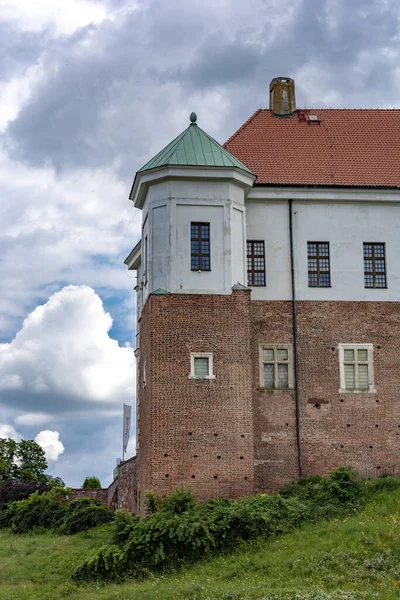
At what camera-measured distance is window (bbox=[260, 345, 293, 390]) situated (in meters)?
34.1

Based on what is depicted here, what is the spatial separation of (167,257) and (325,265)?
246 inches

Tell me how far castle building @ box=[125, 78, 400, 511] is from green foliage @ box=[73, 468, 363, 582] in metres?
2.64

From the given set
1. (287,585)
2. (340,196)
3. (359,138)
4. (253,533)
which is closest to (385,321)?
(340,196)

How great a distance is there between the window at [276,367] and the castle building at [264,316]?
5 centimetres

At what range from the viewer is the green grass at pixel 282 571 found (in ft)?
73.2

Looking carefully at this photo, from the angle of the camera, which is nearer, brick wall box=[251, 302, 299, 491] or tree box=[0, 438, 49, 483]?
brick wall box=[251, 302, 299, 491]

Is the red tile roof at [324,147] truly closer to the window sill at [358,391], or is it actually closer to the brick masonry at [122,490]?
the window sill at [358,391]

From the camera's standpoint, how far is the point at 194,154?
34.4 meters

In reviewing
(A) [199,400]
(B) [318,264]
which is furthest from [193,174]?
(A) [199,400]

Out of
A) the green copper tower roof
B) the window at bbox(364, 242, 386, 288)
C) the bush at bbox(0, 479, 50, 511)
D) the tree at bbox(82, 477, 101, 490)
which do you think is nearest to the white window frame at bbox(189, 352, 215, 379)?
the green copper tower roof

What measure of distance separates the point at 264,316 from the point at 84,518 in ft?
31.7

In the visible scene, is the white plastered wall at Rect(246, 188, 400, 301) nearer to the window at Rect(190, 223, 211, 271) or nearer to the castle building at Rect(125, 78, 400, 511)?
the castle building at Rect(125, 78, 400, 511)

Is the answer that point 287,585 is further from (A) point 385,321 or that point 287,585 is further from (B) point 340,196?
(B) point 340,196

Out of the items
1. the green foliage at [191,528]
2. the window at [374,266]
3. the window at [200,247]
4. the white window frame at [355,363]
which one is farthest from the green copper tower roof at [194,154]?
the green foliage at [191,528]
